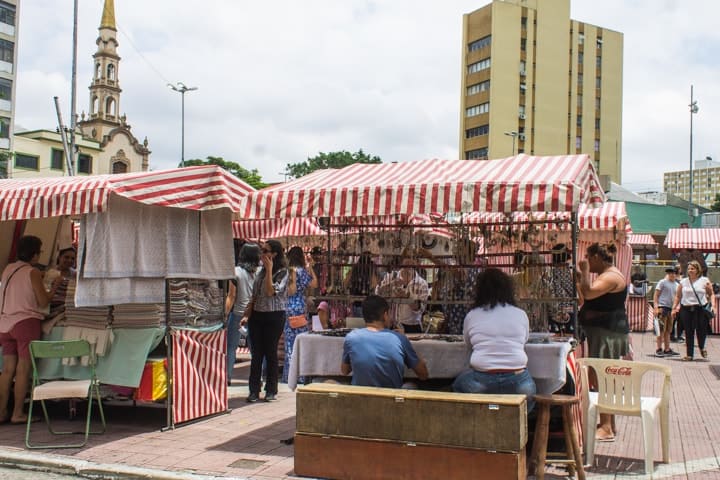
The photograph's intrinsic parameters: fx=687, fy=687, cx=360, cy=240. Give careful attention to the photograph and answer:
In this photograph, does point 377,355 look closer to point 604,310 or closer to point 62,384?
point 604,310

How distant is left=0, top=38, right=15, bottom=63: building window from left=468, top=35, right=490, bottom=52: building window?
122 feet

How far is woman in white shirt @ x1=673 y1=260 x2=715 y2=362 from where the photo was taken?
12.7 meters

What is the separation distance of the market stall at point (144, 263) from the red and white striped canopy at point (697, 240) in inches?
698

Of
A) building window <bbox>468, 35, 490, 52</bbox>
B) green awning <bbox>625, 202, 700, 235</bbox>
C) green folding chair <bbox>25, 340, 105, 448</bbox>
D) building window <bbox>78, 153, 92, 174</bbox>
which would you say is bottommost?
green folding chair <bbox>25, 340, 105, 448</bbox>

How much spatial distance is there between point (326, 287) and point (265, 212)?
4.45 ft

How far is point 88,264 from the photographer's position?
257 inches

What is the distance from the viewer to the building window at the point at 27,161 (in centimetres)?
5088

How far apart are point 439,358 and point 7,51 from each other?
52.3 meters

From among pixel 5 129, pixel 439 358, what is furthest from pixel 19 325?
pixel 5 129

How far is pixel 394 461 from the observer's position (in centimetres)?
500

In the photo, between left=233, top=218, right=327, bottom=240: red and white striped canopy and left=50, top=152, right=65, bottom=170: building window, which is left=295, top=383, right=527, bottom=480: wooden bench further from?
left=50, top=152, right=65, bottom=170: building window

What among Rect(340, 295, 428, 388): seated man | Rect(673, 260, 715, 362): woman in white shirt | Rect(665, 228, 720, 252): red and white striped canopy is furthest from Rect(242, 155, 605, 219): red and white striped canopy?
Rect(665, 228, 720, 252): red and white striped canopy

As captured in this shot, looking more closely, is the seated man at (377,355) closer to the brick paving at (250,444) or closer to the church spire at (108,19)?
the brick paving at (250,444)

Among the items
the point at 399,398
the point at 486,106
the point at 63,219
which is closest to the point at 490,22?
the point at 486,106
